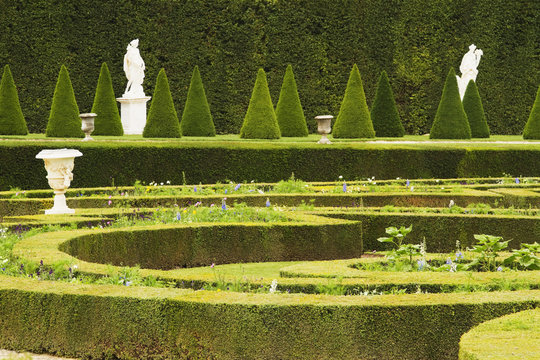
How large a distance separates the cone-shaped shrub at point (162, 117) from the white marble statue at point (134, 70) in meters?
4.15

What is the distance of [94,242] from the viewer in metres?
9.72

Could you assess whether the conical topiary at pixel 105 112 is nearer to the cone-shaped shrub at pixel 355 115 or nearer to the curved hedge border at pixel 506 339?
the cone-shaped shrub at pixel 355 115

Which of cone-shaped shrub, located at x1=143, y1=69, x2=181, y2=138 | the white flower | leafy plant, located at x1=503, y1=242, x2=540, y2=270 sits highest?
cone-shaped shrub, located at x1=143, y1=69, x2=181, y2=138

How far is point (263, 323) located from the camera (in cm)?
562

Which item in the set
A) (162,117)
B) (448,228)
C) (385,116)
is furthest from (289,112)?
(448,228)

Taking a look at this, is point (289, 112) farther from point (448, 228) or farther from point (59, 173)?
point (448, 228)

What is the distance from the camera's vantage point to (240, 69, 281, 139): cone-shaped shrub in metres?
22.9

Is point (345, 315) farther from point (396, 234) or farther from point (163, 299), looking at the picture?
point (396, 234)

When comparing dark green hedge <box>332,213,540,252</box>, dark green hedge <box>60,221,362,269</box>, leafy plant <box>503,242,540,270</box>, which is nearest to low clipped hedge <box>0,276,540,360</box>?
leafy plant <box>503,242,540,270</box>

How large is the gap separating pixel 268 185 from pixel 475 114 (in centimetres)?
1273

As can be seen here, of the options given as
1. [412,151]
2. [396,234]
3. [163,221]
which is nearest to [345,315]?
[396,234]

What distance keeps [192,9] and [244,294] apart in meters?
23.5

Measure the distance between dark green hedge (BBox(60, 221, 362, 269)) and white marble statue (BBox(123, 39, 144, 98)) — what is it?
54.1ft

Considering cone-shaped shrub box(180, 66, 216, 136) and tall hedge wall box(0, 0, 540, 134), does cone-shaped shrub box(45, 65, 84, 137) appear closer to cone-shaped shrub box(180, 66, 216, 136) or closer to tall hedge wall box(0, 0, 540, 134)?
cone-shaped shrub box(180, 66, 216, 136)
